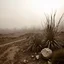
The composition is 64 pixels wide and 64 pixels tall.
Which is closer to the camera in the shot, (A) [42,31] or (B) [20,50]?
(B) [20,50]

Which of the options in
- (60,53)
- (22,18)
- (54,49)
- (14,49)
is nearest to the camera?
(60,53)

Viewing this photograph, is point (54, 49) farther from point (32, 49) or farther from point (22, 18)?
point (22, 18)

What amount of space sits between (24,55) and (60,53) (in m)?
0.60

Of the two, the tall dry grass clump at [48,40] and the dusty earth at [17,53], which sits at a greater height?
the tall dry grass clump at [48,40]

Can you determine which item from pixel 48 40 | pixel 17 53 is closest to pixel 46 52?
pixel 48 40

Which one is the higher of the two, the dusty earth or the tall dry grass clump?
the tall dry grass clump

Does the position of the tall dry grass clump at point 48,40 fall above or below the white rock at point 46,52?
above

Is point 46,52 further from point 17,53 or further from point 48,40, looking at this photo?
point 17,53

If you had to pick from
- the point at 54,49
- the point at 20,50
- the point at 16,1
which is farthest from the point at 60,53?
the point at 16,1

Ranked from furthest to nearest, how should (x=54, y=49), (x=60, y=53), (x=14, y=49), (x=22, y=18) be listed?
(x=22, y=18) → (x=14, y=49) → (x=54, y=49) → (x=60, y=53)

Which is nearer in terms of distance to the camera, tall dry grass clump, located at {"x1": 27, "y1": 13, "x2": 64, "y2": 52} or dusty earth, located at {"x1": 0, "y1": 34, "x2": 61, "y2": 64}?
dusty earth, located at {"x1": 0, "y1": 34, "x2": 61, "y2": 64}

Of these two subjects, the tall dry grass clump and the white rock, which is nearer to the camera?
the white rock

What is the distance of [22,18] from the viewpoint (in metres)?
2.96

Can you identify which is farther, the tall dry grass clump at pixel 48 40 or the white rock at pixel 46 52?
the tall dry grass clump at pixel 48 40
